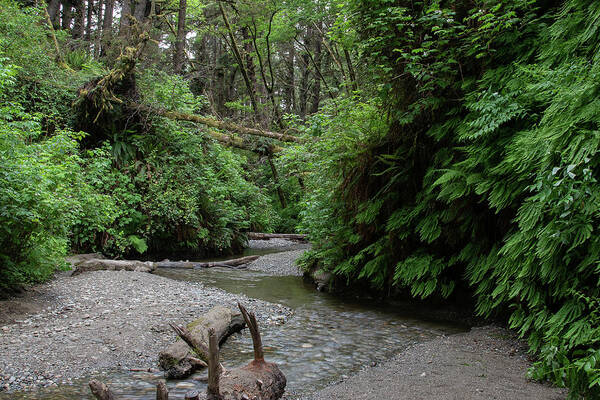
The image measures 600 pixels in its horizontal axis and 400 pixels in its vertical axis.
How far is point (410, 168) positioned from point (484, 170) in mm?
1805

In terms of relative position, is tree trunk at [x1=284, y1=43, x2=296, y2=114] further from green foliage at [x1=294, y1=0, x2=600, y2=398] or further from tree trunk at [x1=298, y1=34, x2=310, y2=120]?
green foliage at [x1=294, y1=0, x2=600, y2=398]

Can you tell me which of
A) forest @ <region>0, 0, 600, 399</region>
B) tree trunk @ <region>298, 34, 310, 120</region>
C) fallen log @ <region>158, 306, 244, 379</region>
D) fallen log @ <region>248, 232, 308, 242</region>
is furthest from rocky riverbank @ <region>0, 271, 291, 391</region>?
tree trunk @ <region>298, 34, 310, 120</region>

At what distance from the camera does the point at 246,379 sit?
365 cm

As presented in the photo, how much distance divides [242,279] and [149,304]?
3876 millimetres

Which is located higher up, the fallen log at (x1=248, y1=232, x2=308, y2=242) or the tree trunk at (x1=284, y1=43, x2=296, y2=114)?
the tree trunk at (x1=284, y1=43, x2=296, y2=114)

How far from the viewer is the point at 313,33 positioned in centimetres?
2314

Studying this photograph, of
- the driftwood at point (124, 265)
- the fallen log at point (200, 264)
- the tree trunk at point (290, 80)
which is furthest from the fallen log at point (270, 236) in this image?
the tree trunk at point (290, 80)

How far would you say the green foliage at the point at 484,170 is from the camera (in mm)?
3688

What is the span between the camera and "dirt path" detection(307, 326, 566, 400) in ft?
12.1

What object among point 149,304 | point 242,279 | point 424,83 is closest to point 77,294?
point 149,304

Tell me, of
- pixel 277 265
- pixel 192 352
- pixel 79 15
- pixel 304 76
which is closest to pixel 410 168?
pixel 192 352

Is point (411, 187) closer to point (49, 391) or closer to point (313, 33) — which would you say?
point (49, 391)

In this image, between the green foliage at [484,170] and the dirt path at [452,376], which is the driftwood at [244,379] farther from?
the green foliage at [484,170]

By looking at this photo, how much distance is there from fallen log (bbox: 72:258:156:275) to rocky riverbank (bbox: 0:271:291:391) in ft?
2.64
